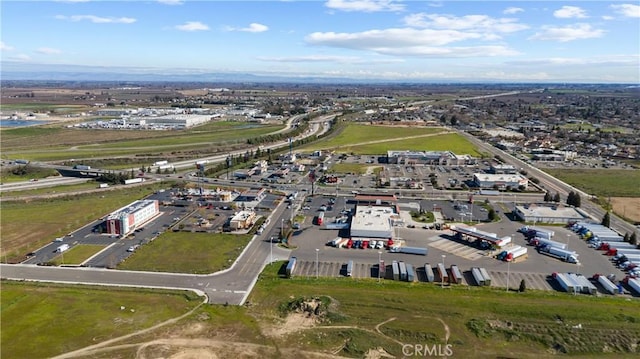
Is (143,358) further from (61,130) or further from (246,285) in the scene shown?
(61,130)

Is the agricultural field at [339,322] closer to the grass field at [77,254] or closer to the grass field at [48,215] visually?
the grass field at [77,254]

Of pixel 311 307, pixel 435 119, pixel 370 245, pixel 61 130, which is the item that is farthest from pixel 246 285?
pixel 435 119

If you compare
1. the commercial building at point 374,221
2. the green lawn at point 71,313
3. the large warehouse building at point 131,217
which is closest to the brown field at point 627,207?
the commercial building at point 374,221

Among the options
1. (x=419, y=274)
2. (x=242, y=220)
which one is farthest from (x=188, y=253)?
(x=419, y=274)

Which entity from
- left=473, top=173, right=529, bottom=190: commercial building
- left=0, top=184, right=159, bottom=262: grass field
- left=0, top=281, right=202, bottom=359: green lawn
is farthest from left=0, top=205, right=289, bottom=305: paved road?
left=473, top=173, right=529, bottom=190: commercial building

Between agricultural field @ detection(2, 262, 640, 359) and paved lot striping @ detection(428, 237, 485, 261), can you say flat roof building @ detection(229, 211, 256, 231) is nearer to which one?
agricultural field @ detection(2, 262, 640, 359)

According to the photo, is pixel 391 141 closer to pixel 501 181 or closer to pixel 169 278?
pixel 501 181
